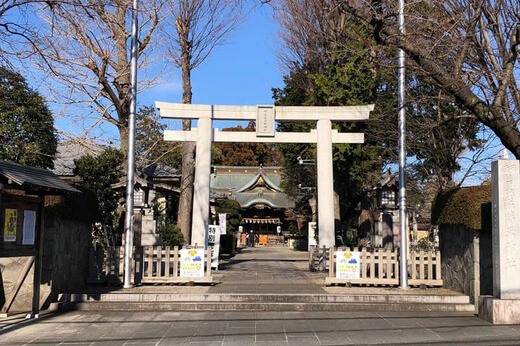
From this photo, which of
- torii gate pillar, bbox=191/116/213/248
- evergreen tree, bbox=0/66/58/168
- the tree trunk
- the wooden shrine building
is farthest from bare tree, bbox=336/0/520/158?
the wooden shrine building

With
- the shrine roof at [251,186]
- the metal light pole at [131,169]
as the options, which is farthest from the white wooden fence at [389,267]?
the shrine roof at [251,186]

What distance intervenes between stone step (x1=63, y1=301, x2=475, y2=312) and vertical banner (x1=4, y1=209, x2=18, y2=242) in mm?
2610

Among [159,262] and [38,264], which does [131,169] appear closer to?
[159,262]

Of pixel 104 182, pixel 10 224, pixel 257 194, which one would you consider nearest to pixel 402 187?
pixel 10 224

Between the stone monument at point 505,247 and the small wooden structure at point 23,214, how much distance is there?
791 cm

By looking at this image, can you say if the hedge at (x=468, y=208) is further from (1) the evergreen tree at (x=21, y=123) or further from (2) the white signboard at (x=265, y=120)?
(1) the evergreen tree at (x=21, y=123)

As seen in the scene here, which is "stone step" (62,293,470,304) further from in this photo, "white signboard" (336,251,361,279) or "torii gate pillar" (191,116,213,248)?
"torii gate pillar" (191,116,213,248)

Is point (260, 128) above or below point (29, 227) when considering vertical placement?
above

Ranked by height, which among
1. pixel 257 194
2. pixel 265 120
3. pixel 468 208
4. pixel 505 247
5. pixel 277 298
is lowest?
pixel 277 298

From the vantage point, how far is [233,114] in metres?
17.4

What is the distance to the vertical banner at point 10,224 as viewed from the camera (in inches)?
316

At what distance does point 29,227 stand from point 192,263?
4.83 m

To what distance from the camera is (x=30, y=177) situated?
8211 millimetres

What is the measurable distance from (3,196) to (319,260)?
11.1 m
